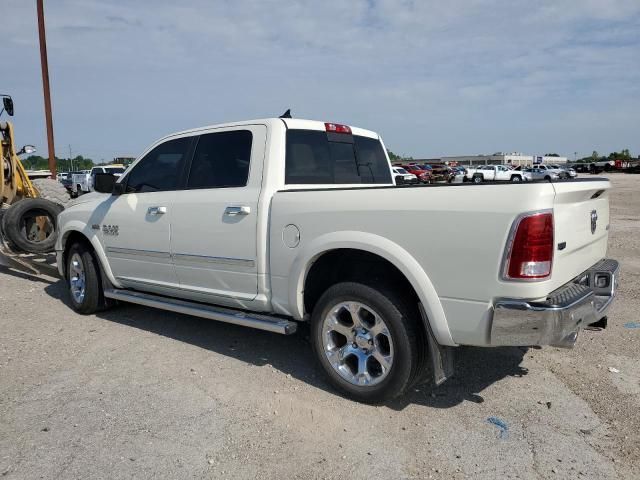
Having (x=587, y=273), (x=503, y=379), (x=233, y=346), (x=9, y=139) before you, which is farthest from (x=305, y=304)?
(x=9, y=139)

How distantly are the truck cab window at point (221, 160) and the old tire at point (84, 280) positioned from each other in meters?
1.82

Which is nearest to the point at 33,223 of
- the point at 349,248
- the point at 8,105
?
the point at 8,105

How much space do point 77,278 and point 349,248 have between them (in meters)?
3.76

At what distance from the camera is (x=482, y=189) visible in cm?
299

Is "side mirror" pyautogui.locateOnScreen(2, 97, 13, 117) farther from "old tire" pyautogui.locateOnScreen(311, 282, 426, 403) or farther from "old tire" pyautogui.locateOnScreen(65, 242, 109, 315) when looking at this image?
"old tire" pyautogui.locateOnScreen(311, 282, 426, 403)

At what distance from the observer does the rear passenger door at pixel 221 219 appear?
4.10 meters

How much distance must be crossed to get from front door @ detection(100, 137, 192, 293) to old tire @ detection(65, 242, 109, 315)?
40cm

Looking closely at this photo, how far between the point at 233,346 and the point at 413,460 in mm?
2289

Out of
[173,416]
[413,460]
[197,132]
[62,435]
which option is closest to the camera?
[413,460]

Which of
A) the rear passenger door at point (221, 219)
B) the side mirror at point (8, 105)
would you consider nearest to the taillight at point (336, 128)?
the rear passenger door at point (221, 219)

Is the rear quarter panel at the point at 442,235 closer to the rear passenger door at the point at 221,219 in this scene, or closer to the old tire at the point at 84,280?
the rear passenger door at the point at 221,219

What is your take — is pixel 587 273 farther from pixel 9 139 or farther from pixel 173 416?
pixel 9 139

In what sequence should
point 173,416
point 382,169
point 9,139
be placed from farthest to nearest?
point 9,139 < point 382,169 < point 173,416

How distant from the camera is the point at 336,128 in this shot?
4809mm
